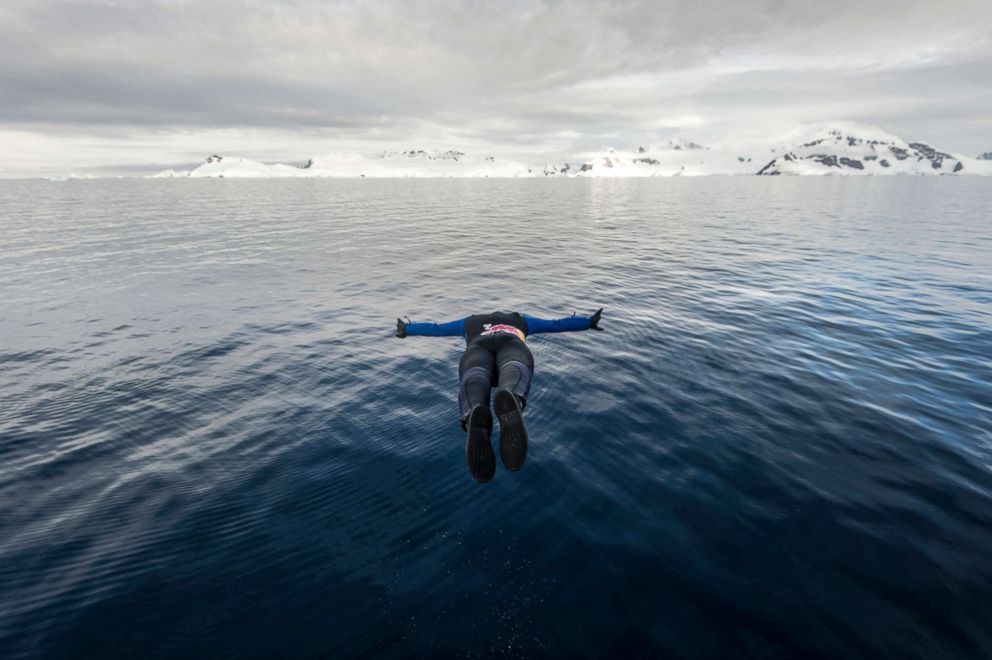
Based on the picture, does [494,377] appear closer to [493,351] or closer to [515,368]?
[515,368]

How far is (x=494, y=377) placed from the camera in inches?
326

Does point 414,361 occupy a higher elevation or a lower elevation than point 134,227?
lower

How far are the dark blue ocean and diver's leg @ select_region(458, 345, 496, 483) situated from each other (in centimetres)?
121

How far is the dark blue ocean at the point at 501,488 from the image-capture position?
536 centimetres

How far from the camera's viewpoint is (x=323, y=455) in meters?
8.69

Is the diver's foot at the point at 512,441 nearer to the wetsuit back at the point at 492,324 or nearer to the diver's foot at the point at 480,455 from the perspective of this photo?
the diver's foot at the point at 480,455

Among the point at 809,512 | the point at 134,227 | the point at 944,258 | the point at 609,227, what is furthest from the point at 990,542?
the point at 134,227

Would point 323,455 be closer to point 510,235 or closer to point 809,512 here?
point 809,512

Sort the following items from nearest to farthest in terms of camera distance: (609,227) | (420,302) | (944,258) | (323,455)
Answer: (323,455), (420,302), (944,258), (609,227)

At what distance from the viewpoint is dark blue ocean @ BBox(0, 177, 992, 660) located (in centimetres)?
536

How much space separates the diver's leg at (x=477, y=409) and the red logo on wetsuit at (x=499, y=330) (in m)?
0.58

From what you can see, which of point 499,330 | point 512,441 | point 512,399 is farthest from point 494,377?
point 512,441

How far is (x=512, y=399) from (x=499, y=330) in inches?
102

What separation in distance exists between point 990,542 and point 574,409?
7.11 meters
